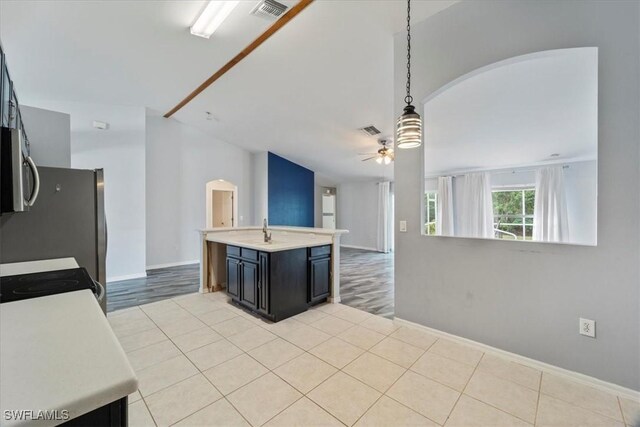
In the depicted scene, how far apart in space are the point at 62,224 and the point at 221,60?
288 centimetres

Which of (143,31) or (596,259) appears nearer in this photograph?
(596,259)

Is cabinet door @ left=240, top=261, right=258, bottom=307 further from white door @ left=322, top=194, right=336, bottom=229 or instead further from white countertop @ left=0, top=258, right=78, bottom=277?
white door @ left=322, top=194, right=336, bottom=229

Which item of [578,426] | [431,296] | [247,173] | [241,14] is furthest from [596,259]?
[247,173]

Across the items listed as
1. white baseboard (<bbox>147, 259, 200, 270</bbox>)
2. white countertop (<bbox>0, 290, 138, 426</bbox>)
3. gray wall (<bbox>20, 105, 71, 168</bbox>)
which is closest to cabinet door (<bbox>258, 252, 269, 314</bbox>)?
white countertop (<bbox>0, 290, 138, 426</bbox>)

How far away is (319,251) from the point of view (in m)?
3.54

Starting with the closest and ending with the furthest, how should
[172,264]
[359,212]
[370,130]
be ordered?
[370,130]
[172,264]
[359,212]

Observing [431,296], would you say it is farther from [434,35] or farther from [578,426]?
[434,35]

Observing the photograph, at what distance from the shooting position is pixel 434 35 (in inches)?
105

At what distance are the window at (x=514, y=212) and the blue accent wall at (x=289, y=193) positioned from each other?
201 inches

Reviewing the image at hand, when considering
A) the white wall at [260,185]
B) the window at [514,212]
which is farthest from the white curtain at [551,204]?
the white wall at [260,185]

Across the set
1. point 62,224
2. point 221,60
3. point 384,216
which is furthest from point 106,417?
point 384,216

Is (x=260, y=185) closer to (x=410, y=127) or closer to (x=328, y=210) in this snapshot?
(x=328, y=210)

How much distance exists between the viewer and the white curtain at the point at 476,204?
674cm

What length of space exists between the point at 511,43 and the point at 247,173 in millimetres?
6717
